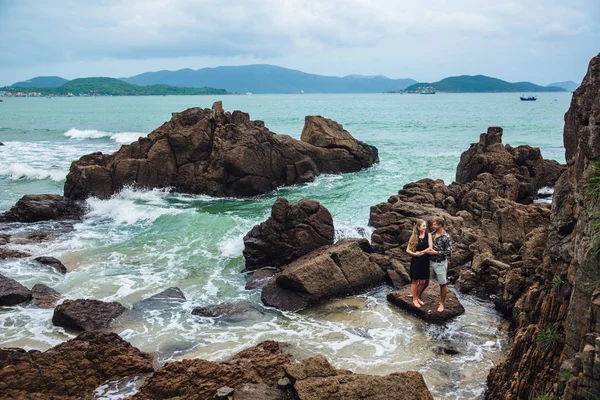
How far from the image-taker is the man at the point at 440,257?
38.1 feet

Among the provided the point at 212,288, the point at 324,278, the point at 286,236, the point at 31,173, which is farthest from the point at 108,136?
the point at 324,278

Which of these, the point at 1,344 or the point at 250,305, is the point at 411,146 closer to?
the point at 250,305

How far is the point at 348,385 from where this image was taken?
24.9 ft

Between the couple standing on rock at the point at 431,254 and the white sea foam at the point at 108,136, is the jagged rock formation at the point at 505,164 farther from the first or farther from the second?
the white sea foam at the point at 108,136

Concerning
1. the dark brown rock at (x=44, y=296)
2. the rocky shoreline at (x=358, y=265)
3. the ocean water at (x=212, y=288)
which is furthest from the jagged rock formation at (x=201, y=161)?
the dark brown rock at (x=44, y=296)

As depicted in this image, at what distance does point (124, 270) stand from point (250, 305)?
4.94 meters

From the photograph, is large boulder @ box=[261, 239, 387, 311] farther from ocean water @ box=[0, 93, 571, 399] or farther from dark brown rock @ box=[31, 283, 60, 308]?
dark brown rock @ box=[31, 283, 60, 308]

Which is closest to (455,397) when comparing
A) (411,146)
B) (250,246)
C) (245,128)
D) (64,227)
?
(250,246)

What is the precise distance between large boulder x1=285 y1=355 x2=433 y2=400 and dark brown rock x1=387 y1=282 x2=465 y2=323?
4013 mm

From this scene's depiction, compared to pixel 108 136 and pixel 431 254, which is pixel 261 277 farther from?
pixel 108 136

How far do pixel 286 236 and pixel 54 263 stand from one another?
6736mm

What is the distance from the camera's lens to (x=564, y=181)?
938 centimetres

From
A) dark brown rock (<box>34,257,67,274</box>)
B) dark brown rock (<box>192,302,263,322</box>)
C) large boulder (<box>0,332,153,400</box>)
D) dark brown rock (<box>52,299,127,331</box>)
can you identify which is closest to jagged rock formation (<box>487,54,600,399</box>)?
dark brown rock (<box>192,302,263,322</box>)

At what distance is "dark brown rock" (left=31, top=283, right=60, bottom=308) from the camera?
1291 centimetres
